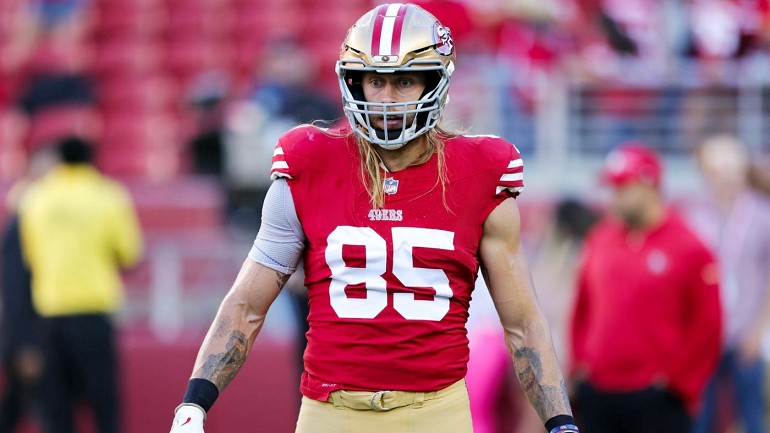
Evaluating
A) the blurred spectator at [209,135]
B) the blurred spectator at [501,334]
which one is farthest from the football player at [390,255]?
the blurred spectator at [209,135]

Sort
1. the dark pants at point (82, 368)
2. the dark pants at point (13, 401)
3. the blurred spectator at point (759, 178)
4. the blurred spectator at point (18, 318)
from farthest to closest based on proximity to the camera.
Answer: the dark pants at point (13, 401)
the blurred spectator at point (18, 318)
the dark pants at point (82, 368)
the blurred spectator at point (759, 178)

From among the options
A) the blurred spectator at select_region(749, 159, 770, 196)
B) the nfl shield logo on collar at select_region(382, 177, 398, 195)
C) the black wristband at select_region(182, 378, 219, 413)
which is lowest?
the blurred spectator at select_region(749, 159, 770, 196)

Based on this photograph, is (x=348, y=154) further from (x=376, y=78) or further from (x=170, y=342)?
(x=170, y=342)

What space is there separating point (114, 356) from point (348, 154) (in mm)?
4588

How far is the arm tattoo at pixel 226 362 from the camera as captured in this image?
3.63m

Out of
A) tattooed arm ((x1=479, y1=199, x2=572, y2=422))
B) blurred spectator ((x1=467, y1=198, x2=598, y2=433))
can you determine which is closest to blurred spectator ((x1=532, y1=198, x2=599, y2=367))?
blurred spectator ((x1=467, y1=198, x2=598, y2=433))

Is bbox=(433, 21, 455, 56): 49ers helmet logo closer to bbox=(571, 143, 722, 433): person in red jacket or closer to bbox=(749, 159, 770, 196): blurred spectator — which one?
bbox=(571, 143, 722, 433): person in red jacket

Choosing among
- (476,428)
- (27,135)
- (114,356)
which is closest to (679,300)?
(476,428)

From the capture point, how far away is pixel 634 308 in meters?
6.36

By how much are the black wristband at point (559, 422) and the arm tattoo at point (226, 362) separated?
83 cm

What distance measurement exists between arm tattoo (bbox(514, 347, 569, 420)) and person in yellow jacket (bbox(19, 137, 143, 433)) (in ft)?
15.0

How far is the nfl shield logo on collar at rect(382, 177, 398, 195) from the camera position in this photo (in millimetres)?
3627

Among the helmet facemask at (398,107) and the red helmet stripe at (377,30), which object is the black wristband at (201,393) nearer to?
the helmet facemask at (398,107)

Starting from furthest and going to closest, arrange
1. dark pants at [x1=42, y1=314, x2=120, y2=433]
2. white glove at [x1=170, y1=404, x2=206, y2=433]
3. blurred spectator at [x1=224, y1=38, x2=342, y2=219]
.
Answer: blurred spectator at [x1=224, y1=38, x2=342, y2=219] < dark pants at [x1=42, y1=314, x2=120, y2=433] < white glove at [x1=170, y1=404, x2=206, y2=433]
